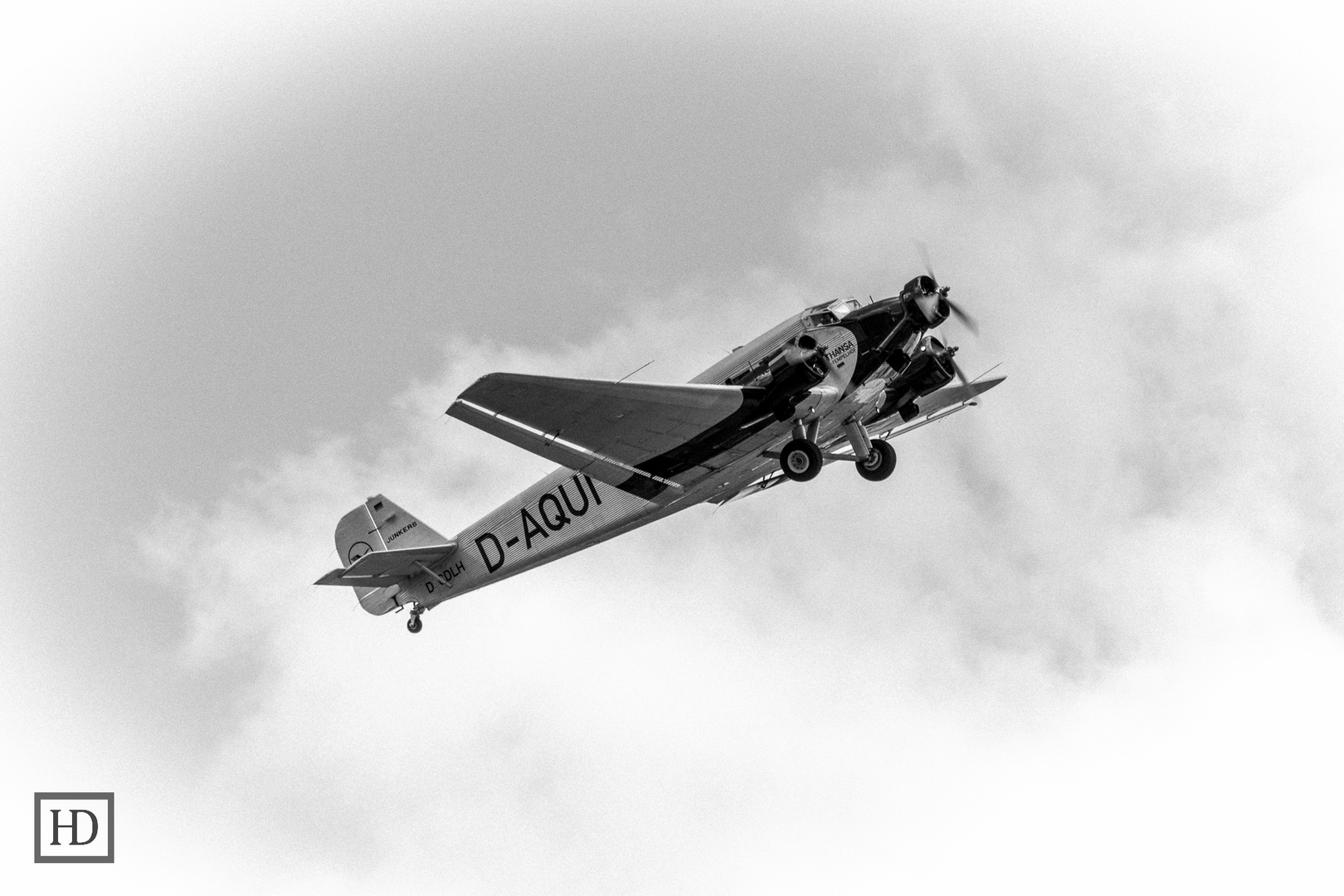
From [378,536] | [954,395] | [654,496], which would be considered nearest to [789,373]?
[654,496]

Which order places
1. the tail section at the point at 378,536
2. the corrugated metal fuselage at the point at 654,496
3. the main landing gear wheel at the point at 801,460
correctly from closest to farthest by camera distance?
the corrugated metal fuselage at the point at 654,496 → the main landing gear wheel at the point at 801,460 → the tail section at the point at 378,536

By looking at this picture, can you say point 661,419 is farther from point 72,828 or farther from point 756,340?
point 72,828

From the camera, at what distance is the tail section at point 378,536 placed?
3167 cm

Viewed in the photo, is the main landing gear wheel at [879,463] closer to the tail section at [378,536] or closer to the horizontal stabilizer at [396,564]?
the horizontal stabilizer at [396,564]

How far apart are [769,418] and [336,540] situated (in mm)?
14889

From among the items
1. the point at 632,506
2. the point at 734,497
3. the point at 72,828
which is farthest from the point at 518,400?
the point at 72,828

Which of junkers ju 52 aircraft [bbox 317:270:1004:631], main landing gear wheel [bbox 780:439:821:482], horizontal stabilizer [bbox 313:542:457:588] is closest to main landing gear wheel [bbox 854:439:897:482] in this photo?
junkers ju 52 aircraft [bbox 317:270:1004:631]

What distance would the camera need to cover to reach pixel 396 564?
30375mm

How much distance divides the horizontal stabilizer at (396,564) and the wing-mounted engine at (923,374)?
418 inches

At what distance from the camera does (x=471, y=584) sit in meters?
30.0

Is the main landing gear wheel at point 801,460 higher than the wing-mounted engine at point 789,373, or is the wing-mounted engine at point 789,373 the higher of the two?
the wing-mounted engine at point 789,373

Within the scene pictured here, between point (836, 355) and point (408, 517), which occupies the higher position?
point (408, 517)

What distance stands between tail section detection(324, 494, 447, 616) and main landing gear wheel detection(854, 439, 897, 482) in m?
10.1

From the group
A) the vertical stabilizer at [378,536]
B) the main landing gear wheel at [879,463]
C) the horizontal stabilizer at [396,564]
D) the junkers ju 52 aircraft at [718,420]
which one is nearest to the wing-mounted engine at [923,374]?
the junkers ju 52 aircraft at [718,420]
